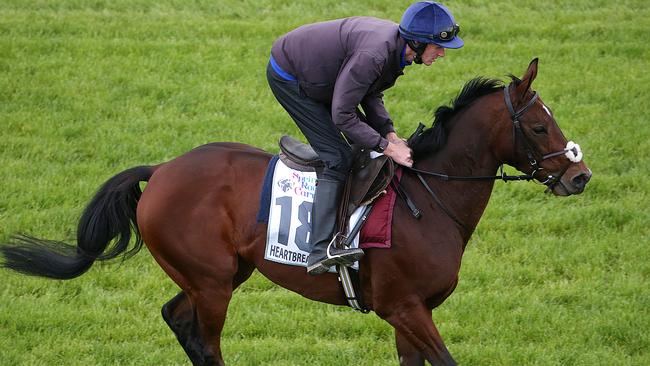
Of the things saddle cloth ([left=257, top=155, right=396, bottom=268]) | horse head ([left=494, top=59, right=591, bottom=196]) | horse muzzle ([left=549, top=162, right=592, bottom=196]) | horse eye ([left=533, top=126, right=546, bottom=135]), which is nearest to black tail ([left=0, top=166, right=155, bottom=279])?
saddle cloth ([left=257, top=155, right=396, bottom=268])

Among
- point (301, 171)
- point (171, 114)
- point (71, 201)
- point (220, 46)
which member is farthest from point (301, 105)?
point (220, 46)

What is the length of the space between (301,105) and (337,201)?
0.68 meters

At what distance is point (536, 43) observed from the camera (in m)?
13.8

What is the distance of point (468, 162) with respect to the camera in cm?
646

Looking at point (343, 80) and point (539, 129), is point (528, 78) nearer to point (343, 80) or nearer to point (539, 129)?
point (539, 129)

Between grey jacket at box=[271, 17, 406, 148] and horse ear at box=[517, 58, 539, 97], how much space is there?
2.47 feet

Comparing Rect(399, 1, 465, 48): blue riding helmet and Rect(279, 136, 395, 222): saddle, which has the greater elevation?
Rect(399, 1, 465, 48): blue riding helmet

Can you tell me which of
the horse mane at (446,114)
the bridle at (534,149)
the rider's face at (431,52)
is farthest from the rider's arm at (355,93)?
the bridle at (534,149)

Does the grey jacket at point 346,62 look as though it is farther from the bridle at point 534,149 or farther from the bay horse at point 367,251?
the bridle at point 534,149

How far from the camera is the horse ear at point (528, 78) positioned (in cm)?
610

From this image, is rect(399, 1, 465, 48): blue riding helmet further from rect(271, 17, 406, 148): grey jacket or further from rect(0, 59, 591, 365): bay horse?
rect(0, 59, 591, 365): bay horse

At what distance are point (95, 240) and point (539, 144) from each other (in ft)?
10.4

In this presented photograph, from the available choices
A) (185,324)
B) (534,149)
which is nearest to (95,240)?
(185,324)

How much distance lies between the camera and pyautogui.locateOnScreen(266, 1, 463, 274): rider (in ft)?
20.0
